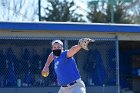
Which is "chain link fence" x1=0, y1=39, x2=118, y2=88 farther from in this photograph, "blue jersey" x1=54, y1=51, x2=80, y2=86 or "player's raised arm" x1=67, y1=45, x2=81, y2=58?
"player's raised arm" x1=67, y1=45, x2=81, y2=58

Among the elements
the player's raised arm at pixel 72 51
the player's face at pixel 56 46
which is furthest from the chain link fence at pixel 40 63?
the player's raised arm at pixel 72 51

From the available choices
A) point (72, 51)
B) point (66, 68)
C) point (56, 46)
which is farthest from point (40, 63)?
point (72, 51)

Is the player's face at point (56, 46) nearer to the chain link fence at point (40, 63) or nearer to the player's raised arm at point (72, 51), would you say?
the player's raised arm at point (72, 51)

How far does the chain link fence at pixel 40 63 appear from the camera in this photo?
14.4m

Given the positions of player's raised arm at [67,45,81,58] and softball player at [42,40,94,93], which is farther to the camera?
softball player at [42,40,94,93]

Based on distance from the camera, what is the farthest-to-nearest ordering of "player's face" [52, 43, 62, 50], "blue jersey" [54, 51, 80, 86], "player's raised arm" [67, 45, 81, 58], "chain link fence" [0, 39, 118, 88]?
"chain link fence" [0, 39, 118, 88], "player's face" [52, 43, 62, 50], "blue jersey" [54, 51, 80, 86], "player's raised arm" [67, 45, 81, 58]

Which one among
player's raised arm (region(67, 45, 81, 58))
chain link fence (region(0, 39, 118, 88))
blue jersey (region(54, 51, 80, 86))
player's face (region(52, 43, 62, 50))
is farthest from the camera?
chain link fence (region(0, 39, 118, 88))

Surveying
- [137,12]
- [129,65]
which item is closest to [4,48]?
[129,65]

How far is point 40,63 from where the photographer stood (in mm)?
14719

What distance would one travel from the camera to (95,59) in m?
15.4

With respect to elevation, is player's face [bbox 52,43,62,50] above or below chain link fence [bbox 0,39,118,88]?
above

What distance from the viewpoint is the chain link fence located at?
47.2 feet

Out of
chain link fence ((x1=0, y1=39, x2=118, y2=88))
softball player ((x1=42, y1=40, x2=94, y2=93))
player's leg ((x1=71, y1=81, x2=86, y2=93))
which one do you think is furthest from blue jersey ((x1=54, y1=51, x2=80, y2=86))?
chain link fence ((x1=0, y1=39, x2=118, y2=88))

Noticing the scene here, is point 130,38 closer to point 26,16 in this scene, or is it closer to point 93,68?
point 93,68
